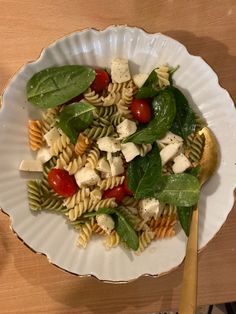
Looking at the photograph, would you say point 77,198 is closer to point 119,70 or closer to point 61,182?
point 61,182

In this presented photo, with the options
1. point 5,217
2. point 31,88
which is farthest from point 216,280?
point 31,88

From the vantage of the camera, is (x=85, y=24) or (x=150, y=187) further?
(x=85, y=24)

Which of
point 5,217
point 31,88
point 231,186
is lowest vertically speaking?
point 5,217

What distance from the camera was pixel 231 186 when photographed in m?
1.29

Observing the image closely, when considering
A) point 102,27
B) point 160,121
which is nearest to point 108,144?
point 160,121

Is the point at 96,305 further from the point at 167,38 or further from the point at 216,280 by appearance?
the point at 167,38

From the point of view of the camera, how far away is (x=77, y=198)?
1.30 m

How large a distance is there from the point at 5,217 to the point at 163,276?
46cm

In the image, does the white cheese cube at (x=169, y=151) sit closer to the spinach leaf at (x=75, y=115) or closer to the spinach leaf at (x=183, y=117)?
the spinach leaf at (x=183, y=117)

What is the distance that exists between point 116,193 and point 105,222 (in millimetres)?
89

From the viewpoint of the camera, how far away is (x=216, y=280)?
54.1 inches

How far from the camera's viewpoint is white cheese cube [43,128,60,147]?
129 centimetres

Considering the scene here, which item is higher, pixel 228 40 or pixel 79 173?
pixel 228 40

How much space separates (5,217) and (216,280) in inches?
23.7
